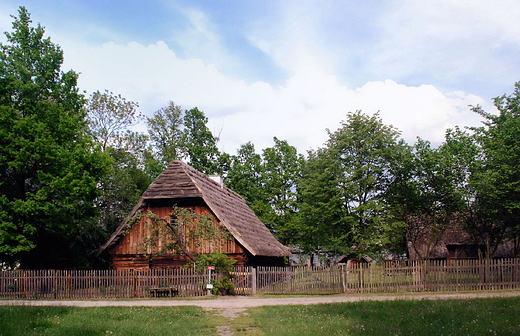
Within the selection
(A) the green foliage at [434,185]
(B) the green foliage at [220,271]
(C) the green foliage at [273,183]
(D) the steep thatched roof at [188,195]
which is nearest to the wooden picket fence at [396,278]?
(B) the green foliage at [220,271]

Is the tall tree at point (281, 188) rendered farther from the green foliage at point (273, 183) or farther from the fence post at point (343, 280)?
the fence post at point (343, 280)

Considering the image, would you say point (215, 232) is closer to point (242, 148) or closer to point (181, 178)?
point (181, 178)

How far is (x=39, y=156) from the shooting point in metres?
24.7

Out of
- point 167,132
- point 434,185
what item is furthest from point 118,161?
point 434,185

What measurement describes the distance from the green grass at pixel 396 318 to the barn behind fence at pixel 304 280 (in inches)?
302

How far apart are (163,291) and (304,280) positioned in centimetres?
719

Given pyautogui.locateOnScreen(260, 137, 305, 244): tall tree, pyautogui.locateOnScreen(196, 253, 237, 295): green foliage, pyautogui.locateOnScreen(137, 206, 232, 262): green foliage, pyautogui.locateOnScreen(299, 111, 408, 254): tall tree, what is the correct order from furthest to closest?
pyautogui.locateOnScreen(260, 137, 305, 244): tall tree < pyautogui.locateOnScreen(299, 111, 408, 254): tall tree < pyautogui.locateOnScreen(137, 206, 232, 262): green foliage < pyautogui.locateOnScreen(196, 253, 237, 295): green foliage

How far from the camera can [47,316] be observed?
503 inches

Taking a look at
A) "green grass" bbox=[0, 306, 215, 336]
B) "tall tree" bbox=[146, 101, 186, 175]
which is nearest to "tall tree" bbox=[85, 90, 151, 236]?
"tall tree" bbox=[146, 101, 186, 175]

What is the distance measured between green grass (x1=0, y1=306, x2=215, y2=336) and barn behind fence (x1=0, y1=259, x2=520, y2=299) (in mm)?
7664

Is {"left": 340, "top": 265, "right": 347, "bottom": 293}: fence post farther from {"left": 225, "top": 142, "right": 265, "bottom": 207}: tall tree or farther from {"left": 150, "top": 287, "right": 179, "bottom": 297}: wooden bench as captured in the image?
{"left": 225, "top": 142, "right": 265, "bottom": 207}: tall tree

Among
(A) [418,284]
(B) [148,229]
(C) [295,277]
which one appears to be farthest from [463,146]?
(B) [148,229]

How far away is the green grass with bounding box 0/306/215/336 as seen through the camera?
10.7 meters

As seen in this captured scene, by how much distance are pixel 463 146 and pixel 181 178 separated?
744 inches
